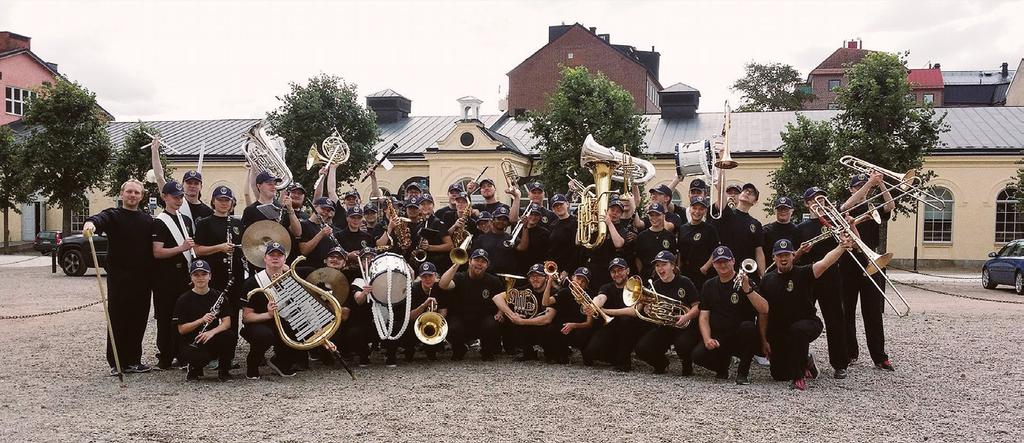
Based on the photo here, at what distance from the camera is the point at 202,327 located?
8195 millimetres

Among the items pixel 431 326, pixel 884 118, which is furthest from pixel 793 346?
pixel 884 118

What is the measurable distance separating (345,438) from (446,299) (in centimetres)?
347

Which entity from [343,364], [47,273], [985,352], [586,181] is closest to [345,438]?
[343,364]

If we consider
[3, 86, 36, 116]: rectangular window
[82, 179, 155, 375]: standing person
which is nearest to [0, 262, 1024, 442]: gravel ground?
[82, 179, 155, 375]: standing person

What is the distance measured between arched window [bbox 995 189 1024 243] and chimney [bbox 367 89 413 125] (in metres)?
27.8

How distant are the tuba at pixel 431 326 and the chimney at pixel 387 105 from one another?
35.1 meters

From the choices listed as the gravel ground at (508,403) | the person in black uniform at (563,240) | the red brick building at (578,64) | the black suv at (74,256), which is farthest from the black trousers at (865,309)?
the red brick building at (578,64)

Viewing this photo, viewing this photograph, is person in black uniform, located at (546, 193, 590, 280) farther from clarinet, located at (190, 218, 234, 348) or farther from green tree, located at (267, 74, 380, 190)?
green tree, located at (267, 74, 380, 190)

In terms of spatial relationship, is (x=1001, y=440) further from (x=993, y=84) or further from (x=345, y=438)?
(x=993, y=84)

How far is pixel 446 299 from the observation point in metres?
9.51

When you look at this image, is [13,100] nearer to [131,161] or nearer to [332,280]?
[131,161]

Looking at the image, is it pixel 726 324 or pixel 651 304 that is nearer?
pixel 726 324

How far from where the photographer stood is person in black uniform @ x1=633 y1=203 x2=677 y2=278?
9.29 m

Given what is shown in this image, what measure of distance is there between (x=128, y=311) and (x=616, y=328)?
16.7 feet
